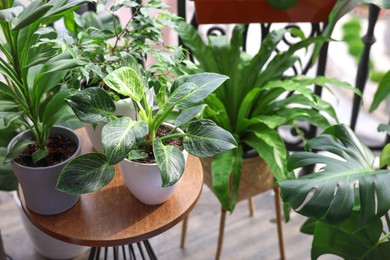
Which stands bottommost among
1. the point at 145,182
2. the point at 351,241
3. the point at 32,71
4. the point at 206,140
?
the point at 351,241

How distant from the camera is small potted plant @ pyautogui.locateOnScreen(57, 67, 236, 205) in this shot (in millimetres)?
1053

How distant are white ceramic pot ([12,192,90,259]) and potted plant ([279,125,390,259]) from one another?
0.88 m

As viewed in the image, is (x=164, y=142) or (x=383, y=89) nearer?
(x=164, y=142)

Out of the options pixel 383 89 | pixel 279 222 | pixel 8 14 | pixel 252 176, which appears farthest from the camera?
pixel 279 222

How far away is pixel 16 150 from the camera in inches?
45.9

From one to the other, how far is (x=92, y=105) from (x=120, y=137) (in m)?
0.11

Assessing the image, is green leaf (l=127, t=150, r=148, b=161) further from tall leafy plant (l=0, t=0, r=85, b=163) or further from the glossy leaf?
the glossy leaf

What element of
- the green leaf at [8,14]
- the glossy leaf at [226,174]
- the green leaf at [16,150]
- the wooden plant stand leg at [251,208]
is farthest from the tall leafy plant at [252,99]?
the green leaf at [8,14]

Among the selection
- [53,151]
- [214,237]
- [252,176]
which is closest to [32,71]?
[53,151]

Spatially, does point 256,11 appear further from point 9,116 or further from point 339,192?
point 9,116

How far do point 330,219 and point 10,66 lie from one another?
834mm

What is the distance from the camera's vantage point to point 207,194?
2.21 meters

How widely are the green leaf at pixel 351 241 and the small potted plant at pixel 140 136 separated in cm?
46

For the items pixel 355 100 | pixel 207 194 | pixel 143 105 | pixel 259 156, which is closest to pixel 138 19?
pixel 143 105
